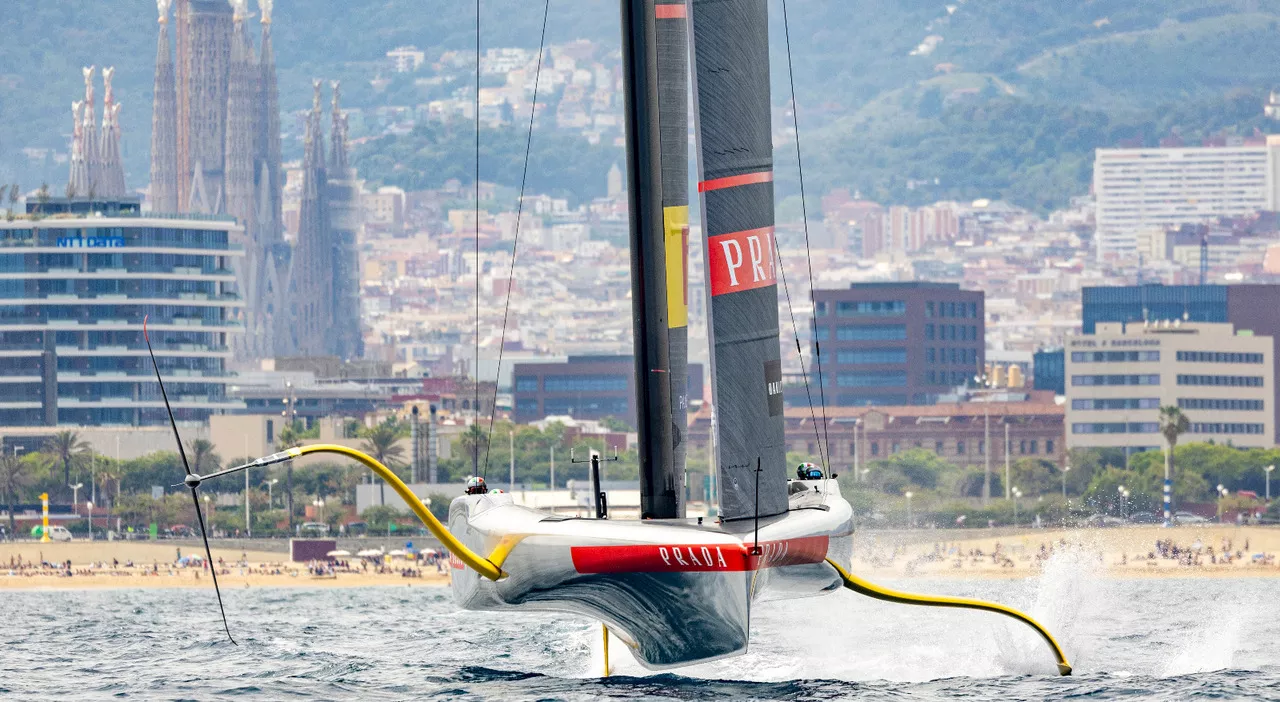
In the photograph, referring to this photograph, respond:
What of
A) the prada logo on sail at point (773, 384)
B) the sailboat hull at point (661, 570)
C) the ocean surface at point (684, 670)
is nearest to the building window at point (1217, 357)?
the ocean surface at point (684, 670)

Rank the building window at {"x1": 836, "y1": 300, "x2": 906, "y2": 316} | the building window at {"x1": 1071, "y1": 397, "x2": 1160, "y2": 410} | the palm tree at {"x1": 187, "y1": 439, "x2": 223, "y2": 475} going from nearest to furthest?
1. the palm tree at {"x1": 187, "y1": 439, "x2": 223, "y2": 475}
2. the building window at {"x1": 1071, "y1": 397, "x2": 1160, "y2": 410}
3. the building window at {"x1": 836, "y1": 300, "x2": 906, "y2": 316}

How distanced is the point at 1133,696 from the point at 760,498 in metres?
4.31

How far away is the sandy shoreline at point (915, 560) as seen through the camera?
276ft

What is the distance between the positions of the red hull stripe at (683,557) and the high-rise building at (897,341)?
12168cm

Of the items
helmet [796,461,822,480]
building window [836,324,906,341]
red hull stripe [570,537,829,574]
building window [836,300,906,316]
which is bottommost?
red hull stripe [570,537,829,574]

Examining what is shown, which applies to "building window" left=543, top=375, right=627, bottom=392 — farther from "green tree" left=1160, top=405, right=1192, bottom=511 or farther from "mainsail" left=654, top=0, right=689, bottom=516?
"mainsail" left=654, top=0, right=689, bottom=516

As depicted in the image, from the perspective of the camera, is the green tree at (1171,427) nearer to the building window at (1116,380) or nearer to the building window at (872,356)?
the building window at (1116,380)

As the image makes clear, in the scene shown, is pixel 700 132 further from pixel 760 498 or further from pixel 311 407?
pixel 311 407

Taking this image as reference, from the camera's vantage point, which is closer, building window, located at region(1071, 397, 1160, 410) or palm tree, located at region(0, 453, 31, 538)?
palm tree, located at region(0, 453, 31, 538)

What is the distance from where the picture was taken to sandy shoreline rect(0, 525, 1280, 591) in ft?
276

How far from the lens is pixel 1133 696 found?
2178 cm

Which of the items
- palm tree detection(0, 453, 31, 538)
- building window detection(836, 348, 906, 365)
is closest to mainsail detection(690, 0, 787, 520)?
palm tree detection(0, 453, 31, 538)

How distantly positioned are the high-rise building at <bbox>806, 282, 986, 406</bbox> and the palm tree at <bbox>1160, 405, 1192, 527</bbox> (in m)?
27.0

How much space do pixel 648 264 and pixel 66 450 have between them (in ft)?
341
